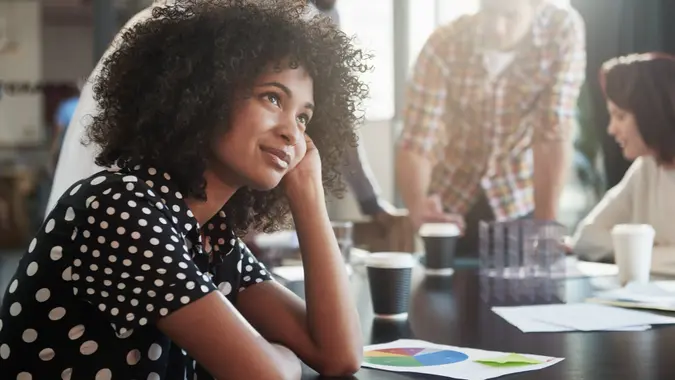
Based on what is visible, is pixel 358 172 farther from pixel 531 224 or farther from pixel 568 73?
pixel 531 224

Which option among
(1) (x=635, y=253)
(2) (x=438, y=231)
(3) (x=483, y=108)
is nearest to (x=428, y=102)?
(3) (x=483, y=108)

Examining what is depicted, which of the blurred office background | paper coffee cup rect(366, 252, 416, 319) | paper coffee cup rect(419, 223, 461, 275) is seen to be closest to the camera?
paper coffee cup rect(366, 252, 416, 319)

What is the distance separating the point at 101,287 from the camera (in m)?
0.80

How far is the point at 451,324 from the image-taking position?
1.15 meters

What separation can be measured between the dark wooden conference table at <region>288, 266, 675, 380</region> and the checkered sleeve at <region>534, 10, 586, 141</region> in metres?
0.96

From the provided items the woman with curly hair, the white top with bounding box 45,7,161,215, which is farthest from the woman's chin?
the white top with bounding box 45,7,161,215

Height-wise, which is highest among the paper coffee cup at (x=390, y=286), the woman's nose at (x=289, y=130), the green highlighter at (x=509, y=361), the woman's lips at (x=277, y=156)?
the woman's nose at (x=289, y=130)

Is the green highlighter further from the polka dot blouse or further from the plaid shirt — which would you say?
the plaid shirt

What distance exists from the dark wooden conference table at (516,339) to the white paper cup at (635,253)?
4.1 inches

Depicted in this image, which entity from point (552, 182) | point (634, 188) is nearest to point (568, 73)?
point (552, 182)

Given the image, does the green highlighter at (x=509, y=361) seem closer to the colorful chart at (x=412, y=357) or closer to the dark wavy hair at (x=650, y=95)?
the colorful chart at (x=412, y=357)

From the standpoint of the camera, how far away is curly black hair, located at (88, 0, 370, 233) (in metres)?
0.93

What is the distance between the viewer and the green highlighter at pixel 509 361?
89 cm

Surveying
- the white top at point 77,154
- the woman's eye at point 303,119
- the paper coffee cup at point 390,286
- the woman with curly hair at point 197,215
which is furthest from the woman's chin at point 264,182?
the white top at point 77,154
